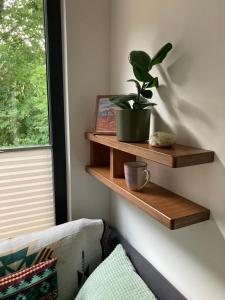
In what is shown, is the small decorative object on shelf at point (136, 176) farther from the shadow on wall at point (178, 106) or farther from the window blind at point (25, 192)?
the window blind at point (25, 192)

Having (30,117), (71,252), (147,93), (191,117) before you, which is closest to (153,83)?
(147,93)

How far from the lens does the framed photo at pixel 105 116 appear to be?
4.65 ft

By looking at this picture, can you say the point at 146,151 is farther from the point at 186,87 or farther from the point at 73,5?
the point at 73,5

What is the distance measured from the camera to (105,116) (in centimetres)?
145

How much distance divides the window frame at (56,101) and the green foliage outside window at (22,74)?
0.04 m

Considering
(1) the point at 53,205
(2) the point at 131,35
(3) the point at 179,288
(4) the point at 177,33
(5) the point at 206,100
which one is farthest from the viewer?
(1) the point at 53,205

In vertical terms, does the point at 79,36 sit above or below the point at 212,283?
above

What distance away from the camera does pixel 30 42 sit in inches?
58.7

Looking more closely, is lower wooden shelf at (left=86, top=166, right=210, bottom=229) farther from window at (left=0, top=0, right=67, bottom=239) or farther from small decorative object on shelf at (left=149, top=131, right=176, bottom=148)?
window at (left=0, top=0, right=67, bottom=239)

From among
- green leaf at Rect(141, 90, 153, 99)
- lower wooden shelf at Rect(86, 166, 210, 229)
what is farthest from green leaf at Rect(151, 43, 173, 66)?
lower wooden shelf at Rect(86, 166, 210, 229)

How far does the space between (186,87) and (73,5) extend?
82cm

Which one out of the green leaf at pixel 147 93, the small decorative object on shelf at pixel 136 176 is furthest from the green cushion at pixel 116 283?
the green leaf at pixel 147 93

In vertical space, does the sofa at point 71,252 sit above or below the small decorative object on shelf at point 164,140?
below

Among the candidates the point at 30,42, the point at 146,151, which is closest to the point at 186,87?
the point at 146,151
